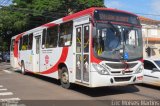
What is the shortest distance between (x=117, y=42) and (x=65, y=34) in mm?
2882

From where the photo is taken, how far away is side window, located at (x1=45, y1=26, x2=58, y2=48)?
14.6 m

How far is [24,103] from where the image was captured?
32.9 ft

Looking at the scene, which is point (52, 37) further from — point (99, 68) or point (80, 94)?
point (99, 68)

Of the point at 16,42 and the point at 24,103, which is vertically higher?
the point at 16,42

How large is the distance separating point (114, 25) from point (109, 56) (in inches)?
47.9

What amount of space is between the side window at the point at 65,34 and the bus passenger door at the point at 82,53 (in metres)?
0.73

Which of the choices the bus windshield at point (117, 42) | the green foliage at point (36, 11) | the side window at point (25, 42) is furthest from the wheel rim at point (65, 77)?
the green foliage at point (36, 11)

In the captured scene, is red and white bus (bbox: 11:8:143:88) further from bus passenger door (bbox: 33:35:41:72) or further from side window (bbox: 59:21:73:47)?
bus passenger door (bbox: 33:35:41:72)

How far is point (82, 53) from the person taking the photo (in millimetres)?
11648

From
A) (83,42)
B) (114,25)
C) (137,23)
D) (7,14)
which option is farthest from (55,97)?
(7,14)

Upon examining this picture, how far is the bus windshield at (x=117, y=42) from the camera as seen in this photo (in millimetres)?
10961

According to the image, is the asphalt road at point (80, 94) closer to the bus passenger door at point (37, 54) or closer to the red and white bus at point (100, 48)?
the red and white bus at point (100, 48)

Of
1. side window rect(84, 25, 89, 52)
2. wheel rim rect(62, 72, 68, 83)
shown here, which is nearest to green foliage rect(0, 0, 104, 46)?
wheel rim rect(62, 72, 68, 83)

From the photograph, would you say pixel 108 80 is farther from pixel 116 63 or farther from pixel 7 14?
pixel 7 14
